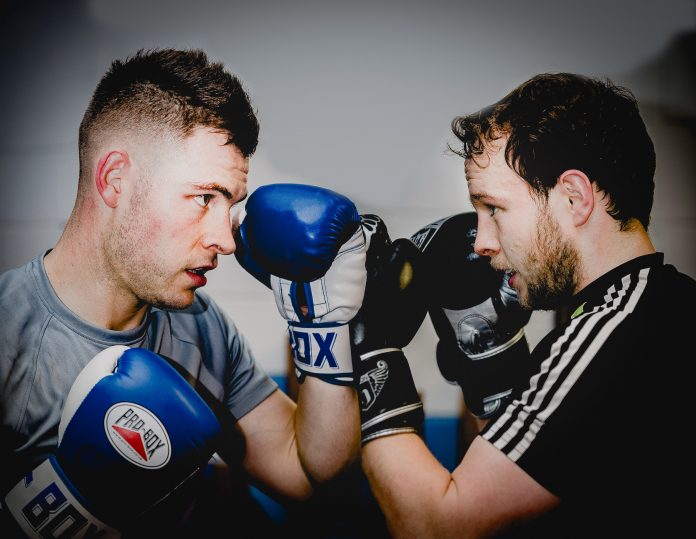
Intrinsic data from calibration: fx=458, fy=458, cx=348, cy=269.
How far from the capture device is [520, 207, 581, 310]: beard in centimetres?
124

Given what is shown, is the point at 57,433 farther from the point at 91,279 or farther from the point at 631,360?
the point at 631,360

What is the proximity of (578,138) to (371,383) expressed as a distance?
869mm

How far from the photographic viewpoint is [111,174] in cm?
119

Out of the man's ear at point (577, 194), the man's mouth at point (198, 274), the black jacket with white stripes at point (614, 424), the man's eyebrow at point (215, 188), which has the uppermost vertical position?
the man's eyebrow at point (215, 188)

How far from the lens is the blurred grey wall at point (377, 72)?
1.38 meters

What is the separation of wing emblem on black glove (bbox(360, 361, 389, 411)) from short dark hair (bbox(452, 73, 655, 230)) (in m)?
0.65

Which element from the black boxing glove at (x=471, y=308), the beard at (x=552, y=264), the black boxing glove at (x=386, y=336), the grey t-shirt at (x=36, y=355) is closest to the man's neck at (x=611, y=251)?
the beard at (x=552, y=264)

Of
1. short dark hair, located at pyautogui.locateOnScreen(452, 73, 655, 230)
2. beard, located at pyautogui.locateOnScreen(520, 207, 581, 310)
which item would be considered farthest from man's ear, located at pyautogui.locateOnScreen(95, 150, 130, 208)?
beard, located at pyautogui.locateOnScreen(520, 207, 581, 310)

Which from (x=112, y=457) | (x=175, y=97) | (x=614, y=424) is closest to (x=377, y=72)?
(x=175, y=97)

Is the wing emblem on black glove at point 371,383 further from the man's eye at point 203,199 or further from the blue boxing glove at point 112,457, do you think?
the man's eye at point 203,199

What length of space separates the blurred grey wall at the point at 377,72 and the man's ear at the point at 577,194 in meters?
0.30

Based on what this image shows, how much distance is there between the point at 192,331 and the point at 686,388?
4.23ft

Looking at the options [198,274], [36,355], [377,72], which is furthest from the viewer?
[377,72]

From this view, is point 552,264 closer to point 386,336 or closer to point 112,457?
point 386,336
